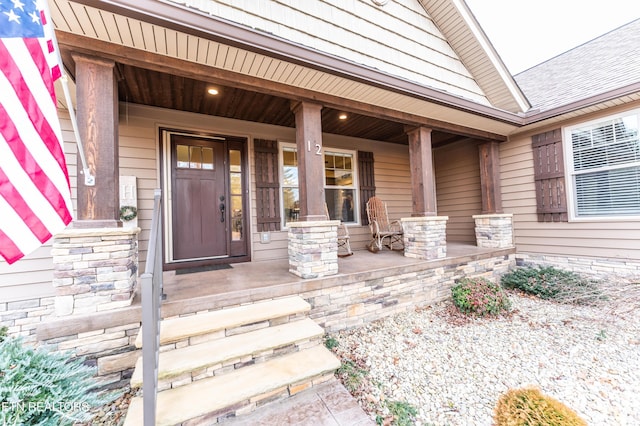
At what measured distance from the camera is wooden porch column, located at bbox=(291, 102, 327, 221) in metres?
3.07

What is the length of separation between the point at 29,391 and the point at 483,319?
4.07m

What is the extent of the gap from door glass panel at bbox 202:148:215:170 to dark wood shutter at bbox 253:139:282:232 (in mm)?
685

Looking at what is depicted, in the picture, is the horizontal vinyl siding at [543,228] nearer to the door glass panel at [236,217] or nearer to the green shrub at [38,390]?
the door glass panel at [236,217]

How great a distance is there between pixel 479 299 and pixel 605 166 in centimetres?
301

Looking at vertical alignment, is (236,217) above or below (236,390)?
above

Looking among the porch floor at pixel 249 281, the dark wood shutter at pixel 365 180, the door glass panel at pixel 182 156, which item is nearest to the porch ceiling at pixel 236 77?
the door glass panel at pixel 182 156

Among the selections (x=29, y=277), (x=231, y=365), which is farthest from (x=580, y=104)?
(x=29, y=277)

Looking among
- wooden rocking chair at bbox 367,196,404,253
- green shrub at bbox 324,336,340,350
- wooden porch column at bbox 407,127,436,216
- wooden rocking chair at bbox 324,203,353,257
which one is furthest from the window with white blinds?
green shrub at bbox 324,336,340,350

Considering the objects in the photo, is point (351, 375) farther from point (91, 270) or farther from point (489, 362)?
point (91, 270)

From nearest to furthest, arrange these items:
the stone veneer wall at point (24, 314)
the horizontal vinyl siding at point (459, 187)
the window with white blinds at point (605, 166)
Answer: the stone veneer wall at point (24, 314), the window with white blinds at point (605, 166), the horizontal vinyl siding at point (459, 187)

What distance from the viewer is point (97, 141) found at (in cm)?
217

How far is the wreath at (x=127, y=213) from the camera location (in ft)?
11.1

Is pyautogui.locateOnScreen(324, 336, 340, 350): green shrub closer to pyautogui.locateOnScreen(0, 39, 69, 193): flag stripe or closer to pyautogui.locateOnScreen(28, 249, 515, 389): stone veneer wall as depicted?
pyautogui.locateOnScreen(28, 249, 515, 389): stone veneer wall

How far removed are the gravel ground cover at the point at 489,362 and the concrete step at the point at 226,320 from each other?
726mm
